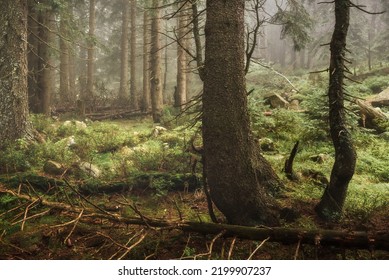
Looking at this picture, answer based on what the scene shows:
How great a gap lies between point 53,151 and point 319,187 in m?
5.70

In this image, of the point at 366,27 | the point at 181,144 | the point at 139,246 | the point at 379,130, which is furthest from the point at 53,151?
the point at 366,27

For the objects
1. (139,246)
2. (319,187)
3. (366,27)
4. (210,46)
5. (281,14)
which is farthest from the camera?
(366,27)

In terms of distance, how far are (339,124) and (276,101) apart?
243 inches

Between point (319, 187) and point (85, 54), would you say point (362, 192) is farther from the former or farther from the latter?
point (85, 54)

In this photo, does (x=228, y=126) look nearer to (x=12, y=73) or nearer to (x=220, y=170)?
(x=220, y=170)

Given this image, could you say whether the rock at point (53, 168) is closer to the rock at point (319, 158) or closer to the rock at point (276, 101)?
the rock at point (319, 158)

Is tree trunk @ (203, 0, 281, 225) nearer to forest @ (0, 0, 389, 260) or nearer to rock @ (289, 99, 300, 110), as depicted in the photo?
forest @ (0, 0, 389, 260)

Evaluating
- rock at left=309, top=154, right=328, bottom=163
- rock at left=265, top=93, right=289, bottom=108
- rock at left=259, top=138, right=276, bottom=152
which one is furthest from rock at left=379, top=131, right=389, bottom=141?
rock at left=265, top=93, right=289, bottom=108

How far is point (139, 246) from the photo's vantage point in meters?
3.82

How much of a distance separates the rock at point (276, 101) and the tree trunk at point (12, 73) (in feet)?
23.0

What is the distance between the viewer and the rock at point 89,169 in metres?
6.22

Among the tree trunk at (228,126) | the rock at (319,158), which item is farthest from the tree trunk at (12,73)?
the rock at (319,158)

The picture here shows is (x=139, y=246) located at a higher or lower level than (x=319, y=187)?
lower

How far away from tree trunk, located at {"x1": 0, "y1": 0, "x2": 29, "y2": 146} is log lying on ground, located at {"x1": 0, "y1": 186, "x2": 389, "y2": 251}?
468 centimetres
